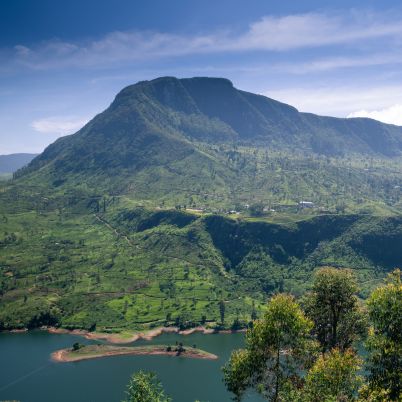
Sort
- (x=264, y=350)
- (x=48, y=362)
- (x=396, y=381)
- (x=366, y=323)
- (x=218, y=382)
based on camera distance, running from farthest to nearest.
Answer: (x=48, y=362) < (x=218, y=382) < (x=366, y=323) < (x=264, y=350) < (x=396, y=381)

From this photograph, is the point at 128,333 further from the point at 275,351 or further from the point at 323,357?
the point at 323,357

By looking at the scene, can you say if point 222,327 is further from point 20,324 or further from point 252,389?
point 252,389

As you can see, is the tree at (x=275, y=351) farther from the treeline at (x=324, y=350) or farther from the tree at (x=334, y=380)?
the tree at (x=334, y=380)

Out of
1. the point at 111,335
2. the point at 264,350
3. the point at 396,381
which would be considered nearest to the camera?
the point at 396,381

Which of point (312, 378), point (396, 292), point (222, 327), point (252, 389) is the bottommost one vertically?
point (222, 327)

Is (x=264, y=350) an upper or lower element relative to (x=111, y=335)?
upper

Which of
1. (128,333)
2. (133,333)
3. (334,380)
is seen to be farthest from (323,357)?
(128,333)

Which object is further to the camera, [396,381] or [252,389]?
[252,389]

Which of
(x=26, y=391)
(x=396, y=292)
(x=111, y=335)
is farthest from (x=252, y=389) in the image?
(x=111, y=335)

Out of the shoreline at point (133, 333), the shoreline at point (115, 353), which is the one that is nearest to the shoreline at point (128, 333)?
the shoreline at point (133, 333)

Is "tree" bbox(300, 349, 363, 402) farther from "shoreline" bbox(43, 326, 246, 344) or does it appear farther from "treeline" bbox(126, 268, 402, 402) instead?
"shoreline" bbox(43, 326, 246, 344)
